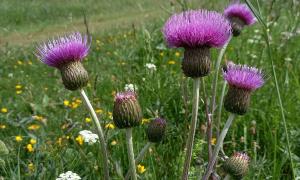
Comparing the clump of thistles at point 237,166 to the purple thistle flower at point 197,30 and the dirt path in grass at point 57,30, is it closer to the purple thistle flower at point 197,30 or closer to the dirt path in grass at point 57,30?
the purple thistle flower at point 197,30

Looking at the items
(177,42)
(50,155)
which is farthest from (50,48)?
(50,155)

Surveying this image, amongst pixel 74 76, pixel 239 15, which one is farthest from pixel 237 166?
pixel 239 15

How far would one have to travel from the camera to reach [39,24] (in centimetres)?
A: 1600

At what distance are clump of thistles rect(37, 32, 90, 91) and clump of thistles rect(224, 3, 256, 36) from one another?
1.15m

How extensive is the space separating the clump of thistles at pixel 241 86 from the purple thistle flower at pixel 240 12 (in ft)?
2.99

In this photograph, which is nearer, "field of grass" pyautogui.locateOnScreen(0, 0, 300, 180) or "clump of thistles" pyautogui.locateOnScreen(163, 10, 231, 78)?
"clump of thistles" pyautogui.locateOnScreen(163, 10, 231, 78)

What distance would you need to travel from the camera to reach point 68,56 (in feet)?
6.19

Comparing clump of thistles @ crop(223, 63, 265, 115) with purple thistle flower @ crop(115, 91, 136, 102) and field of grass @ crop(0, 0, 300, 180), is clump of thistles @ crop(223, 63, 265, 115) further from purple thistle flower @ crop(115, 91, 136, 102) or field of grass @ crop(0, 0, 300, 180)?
purple thistle flower @ crop(115, 91, 136, 102)

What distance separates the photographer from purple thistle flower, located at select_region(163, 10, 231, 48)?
169 cm

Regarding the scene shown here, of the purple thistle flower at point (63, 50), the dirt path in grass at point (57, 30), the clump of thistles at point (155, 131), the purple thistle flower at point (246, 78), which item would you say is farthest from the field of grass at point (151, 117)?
the dirt path in grass at point (57, 30)

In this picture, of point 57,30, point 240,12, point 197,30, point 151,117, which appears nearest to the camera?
point 197,30

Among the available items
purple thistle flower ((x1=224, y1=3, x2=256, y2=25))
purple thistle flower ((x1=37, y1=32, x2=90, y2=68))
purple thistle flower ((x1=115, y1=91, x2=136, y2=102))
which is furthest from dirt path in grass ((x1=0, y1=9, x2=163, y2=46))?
purple thistle flower ((x1=115, y1=91, x2=136, y2=102))

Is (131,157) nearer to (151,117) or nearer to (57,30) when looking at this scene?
(151,117)

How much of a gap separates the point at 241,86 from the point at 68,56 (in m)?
0.78
